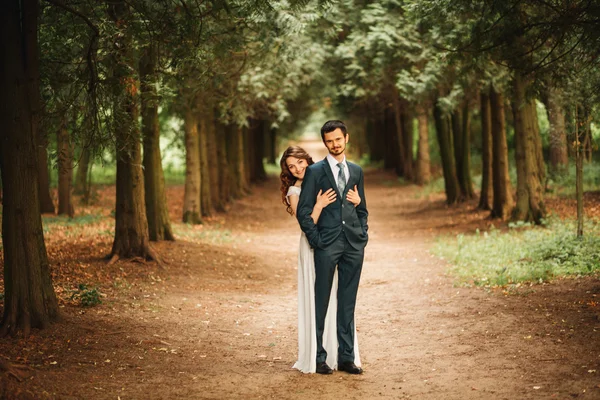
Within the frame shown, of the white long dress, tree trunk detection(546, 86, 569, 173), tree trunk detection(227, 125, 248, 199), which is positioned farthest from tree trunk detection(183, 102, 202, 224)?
the white long dress

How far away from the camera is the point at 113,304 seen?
1027 cm

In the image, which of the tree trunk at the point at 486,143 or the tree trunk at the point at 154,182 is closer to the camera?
the tree trunk at the point at 154,182

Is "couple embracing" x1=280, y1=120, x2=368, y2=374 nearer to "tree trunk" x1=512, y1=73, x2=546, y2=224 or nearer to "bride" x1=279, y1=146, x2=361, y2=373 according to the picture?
"bride" x1=279, y1=146, x2=361, y2=373

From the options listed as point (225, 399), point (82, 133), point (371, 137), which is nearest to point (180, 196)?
point (82, 133)

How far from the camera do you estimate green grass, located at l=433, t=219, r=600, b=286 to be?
11.9m

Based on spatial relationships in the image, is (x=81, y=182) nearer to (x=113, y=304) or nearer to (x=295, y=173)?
(x=113, y=304)

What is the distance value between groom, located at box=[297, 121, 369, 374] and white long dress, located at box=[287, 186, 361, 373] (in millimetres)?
61

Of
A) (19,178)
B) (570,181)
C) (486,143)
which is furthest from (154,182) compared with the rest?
(570,181)

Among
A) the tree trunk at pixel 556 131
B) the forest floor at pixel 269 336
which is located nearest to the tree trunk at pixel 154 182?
the forest floor at pixel 269 336

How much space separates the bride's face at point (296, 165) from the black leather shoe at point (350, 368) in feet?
6.29

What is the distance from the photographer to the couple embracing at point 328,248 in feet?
23.0

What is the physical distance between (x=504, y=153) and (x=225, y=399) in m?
15.6

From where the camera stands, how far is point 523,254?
14.0 metres

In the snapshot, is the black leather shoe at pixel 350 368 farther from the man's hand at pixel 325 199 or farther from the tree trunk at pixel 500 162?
the tree trunk at pixel 500 162
